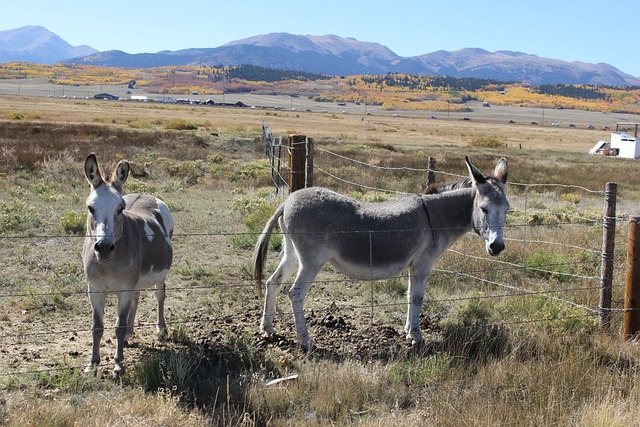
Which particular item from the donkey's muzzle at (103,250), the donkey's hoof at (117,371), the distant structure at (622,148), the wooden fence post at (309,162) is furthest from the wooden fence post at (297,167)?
A: the distant structure at (622,148)

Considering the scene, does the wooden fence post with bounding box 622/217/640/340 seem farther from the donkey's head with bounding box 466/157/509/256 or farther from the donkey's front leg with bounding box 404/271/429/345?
the donkey's front leg with bounding box 404/271/429/345

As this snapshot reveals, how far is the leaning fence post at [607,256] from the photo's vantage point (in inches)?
276

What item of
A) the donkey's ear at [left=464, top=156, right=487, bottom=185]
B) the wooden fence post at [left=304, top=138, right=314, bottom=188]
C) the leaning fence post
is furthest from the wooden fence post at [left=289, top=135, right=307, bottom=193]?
the leaning fence post

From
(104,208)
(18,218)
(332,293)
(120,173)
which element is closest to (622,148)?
(332,293)

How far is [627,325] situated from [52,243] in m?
9.21

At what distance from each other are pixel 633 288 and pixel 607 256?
17.0 inches

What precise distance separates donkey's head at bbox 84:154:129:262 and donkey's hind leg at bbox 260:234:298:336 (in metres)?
1.96

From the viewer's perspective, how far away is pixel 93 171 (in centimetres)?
566

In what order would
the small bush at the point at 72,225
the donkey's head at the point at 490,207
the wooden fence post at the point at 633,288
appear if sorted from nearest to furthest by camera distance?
the donkey's head at the point at 490,207 < the wooden fence post at the point at 633,288 < the small bush at the point at 72,225

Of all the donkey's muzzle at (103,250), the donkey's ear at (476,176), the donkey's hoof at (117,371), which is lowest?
the donkey's hoof at (117,371)

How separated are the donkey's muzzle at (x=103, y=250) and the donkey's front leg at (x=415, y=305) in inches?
132

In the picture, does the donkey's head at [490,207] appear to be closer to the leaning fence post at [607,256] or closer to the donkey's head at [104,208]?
the leaning fence post at [607,256]

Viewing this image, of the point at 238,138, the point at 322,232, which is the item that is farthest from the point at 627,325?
the point at 238,138

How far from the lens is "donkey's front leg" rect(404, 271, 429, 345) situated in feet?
23.0
